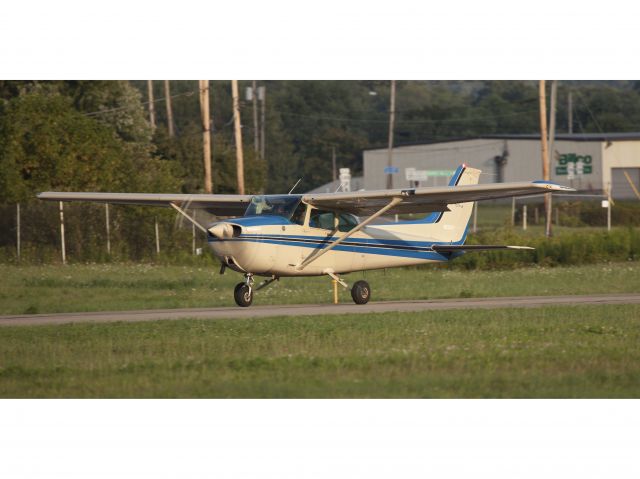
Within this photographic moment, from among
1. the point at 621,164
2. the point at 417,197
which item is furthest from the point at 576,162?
the point at 417,197

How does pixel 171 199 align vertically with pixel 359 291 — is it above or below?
above

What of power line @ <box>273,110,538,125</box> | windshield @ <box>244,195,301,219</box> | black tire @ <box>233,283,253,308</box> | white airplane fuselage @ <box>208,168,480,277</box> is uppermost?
power line @ <box>273,110,538,125</box>

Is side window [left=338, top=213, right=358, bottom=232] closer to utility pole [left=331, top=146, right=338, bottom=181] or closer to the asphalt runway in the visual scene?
the asphalt runway

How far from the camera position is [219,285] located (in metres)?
29.3

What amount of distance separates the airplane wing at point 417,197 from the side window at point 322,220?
0.48 ft

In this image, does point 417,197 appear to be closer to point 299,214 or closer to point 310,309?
point 299,214

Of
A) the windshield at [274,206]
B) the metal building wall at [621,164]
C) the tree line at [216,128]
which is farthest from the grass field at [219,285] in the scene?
the metal building wall at [621,164]

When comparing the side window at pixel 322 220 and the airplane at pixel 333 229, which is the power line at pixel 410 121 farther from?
the side window at pixel 322 220

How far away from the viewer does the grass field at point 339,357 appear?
13.0m

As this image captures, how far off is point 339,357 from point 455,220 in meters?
11.1

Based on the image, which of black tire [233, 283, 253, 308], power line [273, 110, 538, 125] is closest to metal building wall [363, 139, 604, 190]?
power line [273, 110, 538, 125]

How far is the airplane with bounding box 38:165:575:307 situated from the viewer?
21312mm

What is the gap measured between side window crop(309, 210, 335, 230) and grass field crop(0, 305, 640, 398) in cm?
372

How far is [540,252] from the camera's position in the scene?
3519cm
